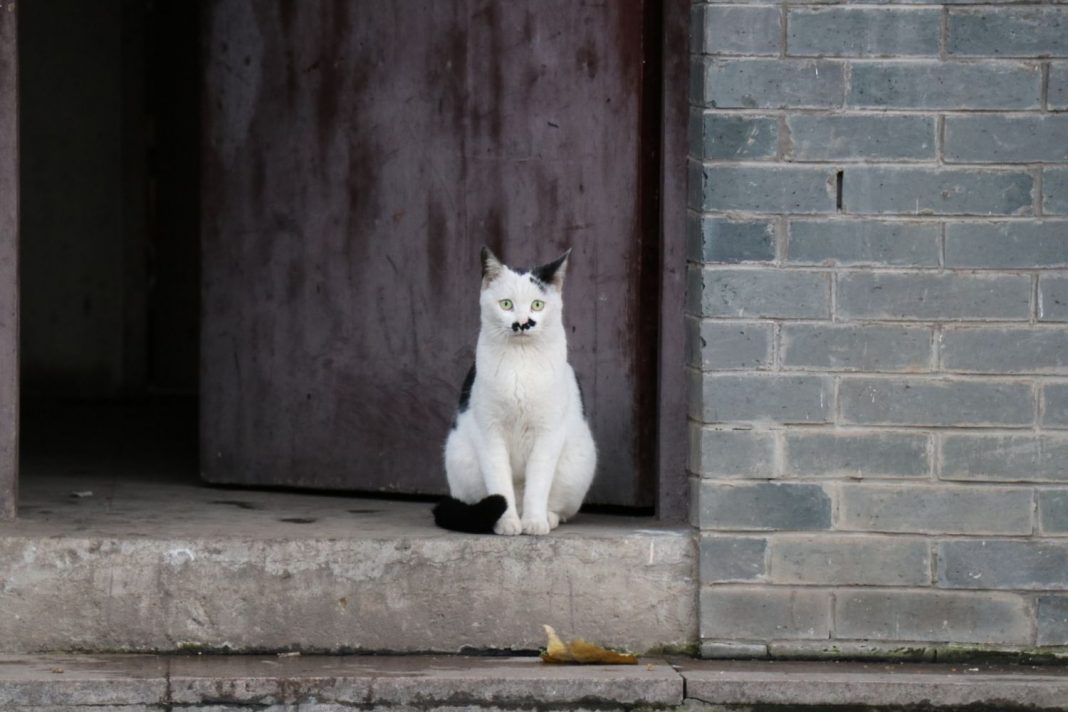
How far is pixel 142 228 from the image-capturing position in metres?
10.1

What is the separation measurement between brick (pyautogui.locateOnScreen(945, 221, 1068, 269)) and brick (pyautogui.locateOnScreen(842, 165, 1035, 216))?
0.05 meters

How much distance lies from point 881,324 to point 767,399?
1.39ft

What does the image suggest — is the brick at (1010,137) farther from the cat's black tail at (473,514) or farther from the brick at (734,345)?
the cat's black tail at (473,514)

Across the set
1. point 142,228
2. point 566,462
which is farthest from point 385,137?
point 142,228

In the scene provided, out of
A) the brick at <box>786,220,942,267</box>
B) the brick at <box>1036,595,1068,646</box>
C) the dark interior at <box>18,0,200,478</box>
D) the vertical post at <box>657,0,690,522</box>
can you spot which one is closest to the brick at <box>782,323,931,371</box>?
the brick at <box>786,220,942,267</box>

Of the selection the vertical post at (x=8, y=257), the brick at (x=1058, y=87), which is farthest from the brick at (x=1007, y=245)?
the vertical post at (x=8, y=257)

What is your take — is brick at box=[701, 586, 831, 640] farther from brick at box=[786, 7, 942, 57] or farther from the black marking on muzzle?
brick at box=[786, 7, 942, 57]

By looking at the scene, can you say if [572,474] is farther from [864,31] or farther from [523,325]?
[864,31]

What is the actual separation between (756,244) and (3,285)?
242 centimetres

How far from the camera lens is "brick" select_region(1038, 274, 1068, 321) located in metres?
5.63

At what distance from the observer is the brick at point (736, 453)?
5.68 metres

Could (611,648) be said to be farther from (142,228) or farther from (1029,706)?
(142,228)

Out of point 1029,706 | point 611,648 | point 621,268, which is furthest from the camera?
point 621,268

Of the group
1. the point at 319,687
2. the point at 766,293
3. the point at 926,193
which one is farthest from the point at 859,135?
the point at 319,687
